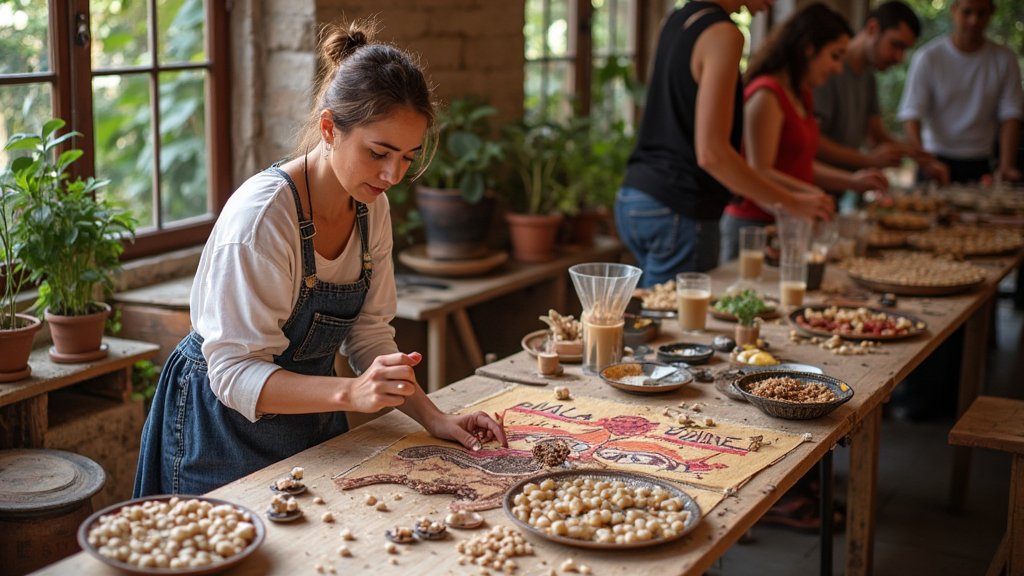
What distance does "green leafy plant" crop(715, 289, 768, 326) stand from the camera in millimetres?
2754

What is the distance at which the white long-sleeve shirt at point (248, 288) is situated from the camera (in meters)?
1.93

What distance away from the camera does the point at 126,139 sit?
3.71 metres

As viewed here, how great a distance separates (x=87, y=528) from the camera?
1.59m

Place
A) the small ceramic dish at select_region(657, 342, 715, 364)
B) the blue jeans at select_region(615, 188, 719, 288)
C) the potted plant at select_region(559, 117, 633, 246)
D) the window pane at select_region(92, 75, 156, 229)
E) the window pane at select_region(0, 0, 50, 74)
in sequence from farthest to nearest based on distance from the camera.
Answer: the potted plant at select_region(559, 117, 633, 246) < the blue jeans at select_region(615, 188, 719, 288) < the window pane at select_region(92, 75, 156, 229) < the window pane at select_region(0, 0, 50, 74) < the small ceramic dish at select_region(657, 342, 715, 364)

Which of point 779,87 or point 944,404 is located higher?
point 779,87

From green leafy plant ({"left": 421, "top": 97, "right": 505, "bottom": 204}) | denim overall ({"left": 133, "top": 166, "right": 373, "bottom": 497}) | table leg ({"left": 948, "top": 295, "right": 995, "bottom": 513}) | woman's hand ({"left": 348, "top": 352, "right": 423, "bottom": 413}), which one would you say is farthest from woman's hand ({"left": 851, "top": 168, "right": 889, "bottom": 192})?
woman's hand ({"left": 348, "top": 352, "right": 423, "bottom": 413})

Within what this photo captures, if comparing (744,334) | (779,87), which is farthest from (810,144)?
(744,334)

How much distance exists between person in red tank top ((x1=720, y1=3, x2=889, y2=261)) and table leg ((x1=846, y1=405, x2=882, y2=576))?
44.2 inches

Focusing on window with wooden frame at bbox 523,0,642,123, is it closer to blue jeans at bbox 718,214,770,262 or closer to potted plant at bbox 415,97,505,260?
potted plant at bbox 415,97,505,260

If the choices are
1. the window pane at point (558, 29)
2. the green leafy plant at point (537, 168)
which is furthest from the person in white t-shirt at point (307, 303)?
the window pane at point (558, 29)

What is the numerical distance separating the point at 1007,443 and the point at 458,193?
2.25 metres

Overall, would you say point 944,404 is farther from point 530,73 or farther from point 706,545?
point 706,545

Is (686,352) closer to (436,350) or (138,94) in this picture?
(436,350)

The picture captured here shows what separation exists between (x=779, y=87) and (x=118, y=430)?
2.50 meters
